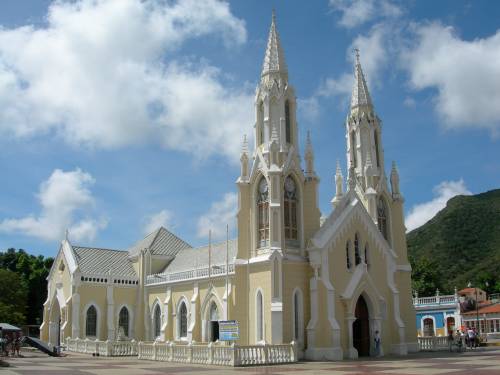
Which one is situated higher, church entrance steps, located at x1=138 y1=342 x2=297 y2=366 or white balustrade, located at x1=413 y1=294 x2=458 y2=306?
white balustrade, located at x1=413 y1=294 x2=458 y2=306

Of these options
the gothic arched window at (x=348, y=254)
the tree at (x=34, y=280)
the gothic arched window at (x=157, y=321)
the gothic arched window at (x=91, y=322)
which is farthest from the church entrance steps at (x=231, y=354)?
the tree at (x=34, y=280)

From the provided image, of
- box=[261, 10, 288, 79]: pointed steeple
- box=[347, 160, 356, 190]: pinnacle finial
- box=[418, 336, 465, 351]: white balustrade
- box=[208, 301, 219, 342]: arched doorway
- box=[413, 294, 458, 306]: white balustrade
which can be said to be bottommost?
box=[418, 336, 465, 351]: white balustrade

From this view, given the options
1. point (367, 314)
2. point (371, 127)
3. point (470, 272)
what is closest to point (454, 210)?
point (470, 272)

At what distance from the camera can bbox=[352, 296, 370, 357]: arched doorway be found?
112ft

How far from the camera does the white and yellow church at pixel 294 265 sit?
3159 cm

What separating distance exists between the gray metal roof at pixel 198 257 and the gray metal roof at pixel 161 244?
125cm

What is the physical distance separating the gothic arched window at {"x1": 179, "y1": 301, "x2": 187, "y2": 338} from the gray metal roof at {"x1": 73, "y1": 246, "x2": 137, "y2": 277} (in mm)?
8398

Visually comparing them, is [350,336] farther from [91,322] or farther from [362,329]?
[91,322]

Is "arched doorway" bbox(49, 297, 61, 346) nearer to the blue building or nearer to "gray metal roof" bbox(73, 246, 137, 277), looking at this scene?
"gray metal roof" bbox(73, 246, 137, 277)

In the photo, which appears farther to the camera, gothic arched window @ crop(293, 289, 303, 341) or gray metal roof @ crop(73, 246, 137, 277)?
gray metal roof @ crop(73, 246, 137, 277)

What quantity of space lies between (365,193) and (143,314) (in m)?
21.8

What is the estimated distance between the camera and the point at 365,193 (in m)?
40.2

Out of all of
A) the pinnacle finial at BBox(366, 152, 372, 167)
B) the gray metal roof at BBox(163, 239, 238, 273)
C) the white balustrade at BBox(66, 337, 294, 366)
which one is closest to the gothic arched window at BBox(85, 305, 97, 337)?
the gray metal roof at BBox(163, 239, 238, 273)

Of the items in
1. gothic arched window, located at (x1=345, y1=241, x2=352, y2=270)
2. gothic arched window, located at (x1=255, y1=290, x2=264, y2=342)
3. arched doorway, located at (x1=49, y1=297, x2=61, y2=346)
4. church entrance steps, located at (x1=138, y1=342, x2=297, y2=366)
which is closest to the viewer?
church entrance steps, located at (x1=138, y1=342, x2=297, y2=366)
